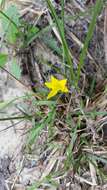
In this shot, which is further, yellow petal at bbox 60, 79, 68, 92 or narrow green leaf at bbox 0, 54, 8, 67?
narrow green leaf at bbox 0, 54, 8, 67

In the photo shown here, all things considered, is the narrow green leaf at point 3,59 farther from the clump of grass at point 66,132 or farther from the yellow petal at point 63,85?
the yellow petal at point 63,85

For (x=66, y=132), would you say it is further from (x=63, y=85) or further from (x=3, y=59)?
(x=3, y=59)

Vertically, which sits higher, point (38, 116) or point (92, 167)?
point (38, 116)

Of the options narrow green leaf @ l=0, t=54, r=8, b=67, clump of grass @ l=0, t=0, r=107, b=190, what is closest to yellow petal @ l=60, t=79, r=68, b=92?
clump of grass @ l=0, t=0, r=107, b=190

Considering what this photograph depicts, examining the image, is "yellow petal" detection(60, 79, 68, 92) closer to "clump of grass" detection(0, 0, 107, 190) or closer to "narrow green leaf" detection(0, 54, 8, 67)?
"clump of grass" detection(0, 0, 107, 190)

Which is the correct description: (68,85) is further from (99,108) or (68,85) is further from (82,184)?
(82,184)

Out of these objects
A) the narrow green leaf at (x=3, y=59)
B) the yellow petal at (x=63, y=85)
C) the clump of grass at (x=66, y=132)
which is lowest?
the clump of grass at (x=66, y=132)

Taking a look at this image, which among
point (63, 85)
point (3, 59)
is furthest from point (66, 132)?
point (3, 59)

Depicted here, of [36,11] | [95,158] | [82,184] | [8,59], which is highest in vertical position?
[36,11]

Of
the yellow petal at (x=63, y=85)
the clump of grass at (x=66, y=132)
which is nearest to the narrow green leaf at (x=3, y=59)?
the clump of grass at (x=66, y=132)

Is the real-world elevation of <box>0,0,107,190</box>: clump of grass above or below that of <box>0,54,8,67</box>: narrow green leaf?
below

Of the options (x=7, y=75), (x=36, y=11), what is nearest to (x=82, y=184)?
(x=7, y=75)
